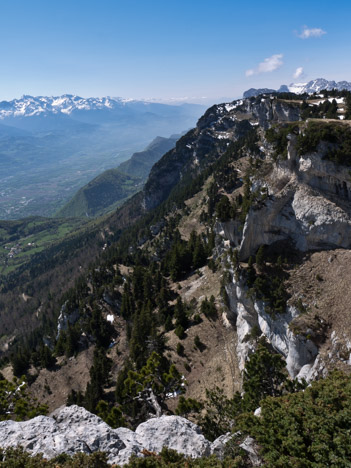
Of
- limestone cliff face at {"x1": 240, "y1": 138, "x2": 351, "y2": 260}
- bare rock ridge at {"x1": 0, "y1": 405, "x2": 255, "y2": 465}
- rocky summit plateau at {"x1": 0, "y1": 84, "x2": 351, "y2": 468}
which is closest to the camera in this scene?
rocky summit plateau at {"x1": 0, "y1": 84, "x2": 351, "y2": 468}

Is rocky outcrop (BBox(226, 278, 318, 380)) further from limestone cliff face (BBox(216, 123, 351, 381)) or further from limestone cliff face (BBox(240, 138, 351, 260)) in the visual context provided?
limestone cliff face (BBox(240, 138, 351, 260))

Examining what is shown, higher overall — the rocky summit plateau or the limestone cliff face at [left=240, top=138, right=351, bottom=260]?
the limestone cliff face at [left=240, top=138, right=351, bottom=260]

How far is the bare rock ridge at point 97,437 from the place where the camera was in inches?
877

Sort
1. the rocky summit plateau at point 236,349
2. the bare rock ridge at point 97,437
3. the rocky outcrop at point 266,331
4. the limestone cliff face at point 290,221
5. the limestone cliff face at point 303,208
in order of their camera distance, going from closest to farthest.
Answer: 1. the rocky summit plateau at point 236,349
2. the bare rock ridge at point 97,437
3. the rocky outcrop at point 266,331
4. the limestone cliff face at point 290,221
5. the limestone cliff face at point 303,208

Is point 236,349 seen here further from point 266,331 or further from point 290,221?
point 290,221

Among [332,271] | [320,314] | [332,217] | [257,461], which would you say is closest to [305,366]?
[320,314]

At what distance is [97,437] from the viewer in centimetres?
2391

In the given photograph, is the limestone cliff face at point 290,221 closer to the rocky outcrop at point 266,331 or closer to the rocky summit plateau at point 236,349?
the rocky outcrop at point 266,331

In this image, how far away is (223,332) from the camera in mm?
58594

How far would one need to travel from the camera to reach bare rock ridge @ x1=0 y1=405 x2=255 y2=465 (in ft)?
73.0

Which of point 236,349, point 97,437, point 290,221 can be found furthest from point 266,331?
point 97,437

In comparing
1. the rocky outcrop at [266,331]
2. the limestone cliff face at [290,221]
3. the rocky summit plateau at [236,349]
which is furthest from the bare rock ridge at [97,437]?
the limestone cliff face at [290,221]

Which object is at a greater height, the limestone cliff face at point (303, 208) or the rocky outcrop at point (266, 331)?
the limestone cliff face at point (303, 208)

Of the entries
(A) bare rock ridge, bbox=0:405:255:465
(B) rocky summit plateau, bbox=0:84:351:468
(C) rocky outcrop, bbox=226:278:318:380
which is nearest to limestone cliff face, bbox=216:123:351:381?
(C) rocky outcrop, bbox=226:278:318:380
